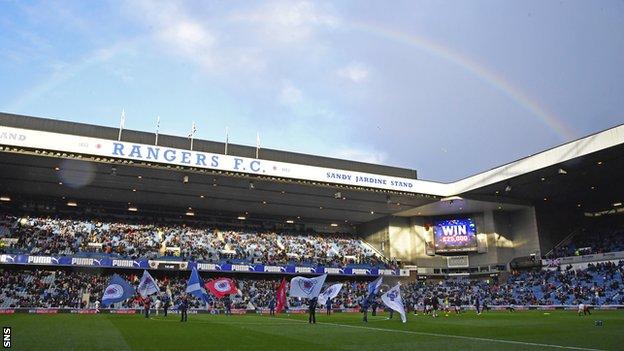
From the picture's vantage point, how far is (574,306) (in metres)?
45.6

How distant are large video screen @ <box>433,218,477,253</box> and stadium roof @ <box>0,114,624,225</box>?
215cm

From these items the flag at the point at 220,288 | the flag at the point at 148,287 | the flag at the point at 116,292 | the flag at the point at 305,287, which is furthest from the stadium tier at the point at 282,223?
the flag at the point at 305,287

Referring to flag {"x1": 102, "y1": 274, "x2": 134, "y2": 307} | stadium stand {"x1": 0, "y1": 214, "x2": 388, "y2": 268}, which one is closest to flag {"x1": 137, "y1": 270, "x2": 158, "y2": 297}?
flag {"x1": 102, "y1": 274, "x2": 134, "y2": 307}

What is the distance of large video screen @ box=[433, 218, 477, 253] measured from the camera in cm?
6475

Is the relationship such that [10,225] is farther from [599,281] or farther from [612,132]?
[599,281]

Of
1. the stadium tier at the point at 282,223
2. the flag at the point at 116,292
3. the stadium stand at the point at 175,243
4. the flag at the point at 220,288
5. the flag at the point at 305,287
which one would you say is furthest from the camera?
the stadium stand at the point at 175,243

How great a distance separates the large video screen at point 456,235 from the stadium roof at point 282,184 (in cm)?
215

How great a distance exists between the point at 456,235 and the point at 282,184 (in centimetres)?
2804

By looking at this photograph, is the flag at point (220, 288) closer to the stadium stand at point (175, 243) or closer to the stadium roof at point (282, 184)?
the stadium roof at point (282, 184)

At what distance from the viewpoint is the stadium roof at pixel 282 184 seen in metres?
44.6

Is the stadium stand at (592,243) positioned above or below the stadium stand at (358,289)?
above

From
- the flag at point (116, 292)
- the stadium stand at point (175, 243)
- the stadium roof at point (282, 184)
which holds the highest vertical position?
the stadium roof at point (282, 184)

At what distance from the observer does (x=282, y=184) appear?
52750mm

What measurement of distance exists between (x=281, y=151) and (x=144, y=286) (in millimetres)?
24490
